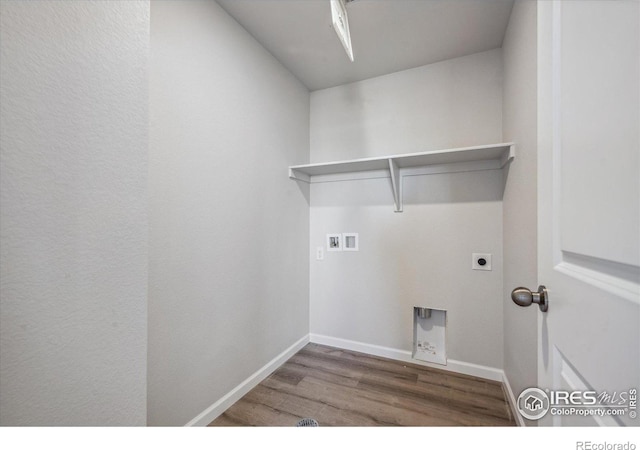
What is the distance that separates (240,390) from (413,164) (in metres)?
2.08

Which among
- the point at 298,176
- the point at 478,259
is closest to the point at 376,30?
the point at 298,176

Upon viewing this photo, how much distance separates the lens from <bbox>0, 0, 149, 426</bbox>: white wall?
504mm

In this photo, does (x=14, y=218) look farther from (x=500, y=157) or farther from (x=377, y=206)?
(x=500, y=157)

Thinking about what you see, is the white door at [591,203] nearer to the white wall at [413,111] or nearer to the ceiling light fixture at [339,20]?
the ceiling light fixture at [339,20]

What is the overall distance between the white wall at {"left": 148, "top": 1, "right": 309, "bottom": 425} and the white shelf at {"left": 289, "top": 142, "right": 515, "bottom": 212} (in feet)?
1.34

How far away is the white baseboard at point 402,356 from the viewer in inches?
72.8

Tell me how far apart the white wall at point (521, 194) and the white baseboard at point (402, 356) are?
0.15 metres

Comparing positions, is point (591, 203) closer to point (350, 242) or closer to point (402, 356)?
point (350, 242)

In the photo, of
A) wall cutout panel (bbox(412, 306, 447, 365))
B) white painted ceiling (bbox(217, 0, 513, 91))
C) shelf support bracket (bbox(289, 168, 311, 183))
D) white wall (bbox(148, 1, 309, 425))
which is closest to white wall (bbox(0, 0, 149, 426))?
white wall (bbox(148, 1, 309, 425))

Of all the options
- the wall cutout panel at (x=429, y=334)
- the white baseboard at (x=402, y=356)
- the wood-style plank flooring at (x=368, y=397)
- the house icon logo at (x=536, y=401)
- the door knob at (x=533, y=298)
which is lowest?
→ the wood-style plank flooring at (x=368, y=397)

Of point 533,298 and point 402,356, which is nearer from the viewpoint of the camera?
point 533,298

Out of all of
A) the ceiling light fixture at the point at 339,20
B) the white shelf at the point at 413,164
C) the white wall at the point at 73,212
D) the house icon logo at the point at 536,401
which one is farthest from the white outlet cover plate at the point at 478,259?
the white wall at the point at 73,212

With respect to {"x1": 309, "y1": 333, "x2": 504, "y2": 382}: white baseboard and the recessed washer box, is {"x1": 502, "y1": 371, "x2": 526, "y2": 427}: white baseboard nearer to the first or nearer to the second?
{"x1": 309, "y1": 333, "x2": 504, "y2": 382}: white baseboard

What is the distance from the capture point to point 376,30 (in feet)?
5.64
